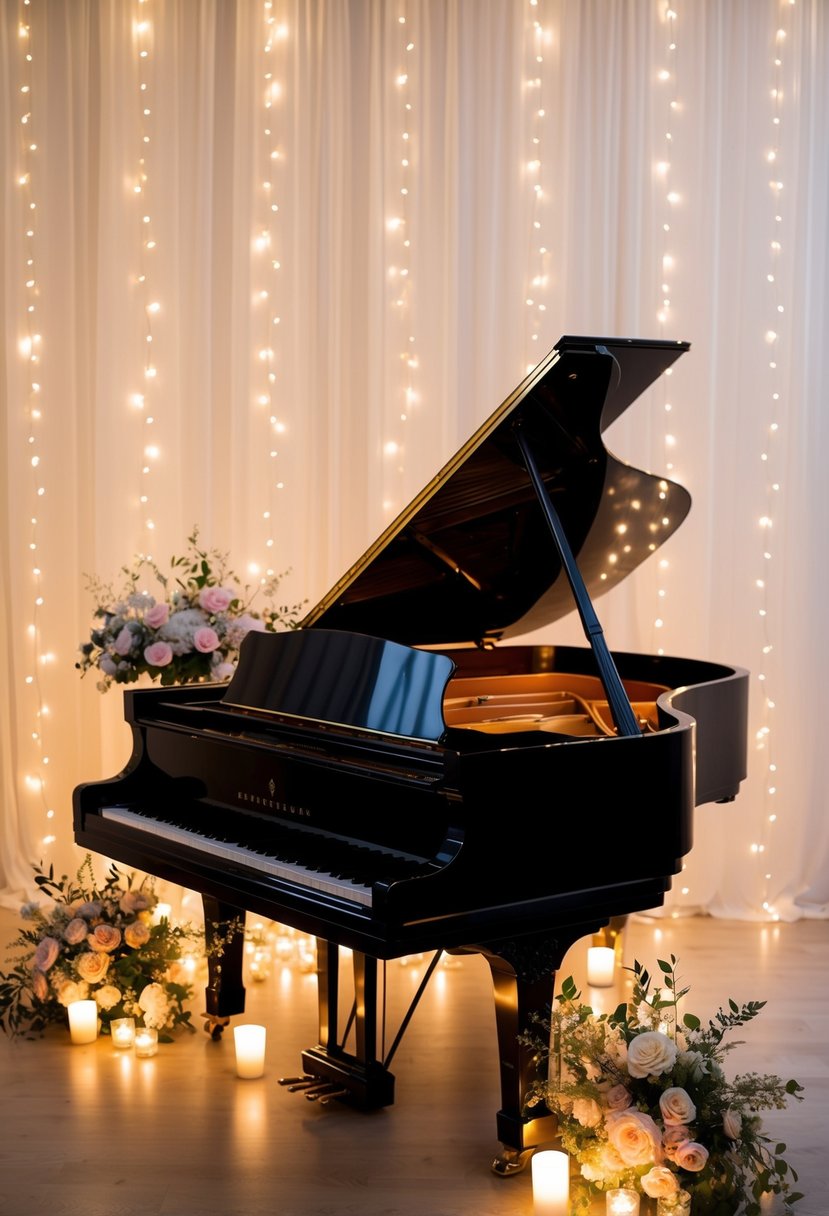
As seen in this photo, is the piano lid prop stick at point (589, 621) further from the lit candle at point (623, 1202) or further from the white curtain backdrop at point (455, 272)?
the white curtain backdrop at point (455, 272)

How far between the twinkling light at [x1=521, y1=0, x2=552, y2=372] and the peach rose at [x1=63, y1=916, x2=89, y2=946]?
277 centimetres

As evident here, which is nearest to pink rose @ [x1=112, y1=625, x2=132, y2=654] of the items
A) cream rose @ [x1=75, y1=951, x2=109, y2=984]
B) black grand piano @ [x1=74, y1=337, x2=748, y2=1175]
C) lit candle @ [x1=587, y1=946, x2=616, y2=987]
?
black grand piano @ [x1=74, y1=337, x2=748, y2=1175]

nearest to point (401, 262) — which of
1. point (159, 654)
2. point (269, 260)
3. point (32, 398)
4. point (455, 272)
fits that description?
point (455, 272)

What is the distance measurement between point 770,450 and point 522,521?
6.66 feet

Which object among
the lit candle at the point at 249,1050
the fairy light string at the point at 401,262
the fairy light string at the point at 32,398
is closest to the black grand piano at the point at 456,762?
the lit candle at the point at 249,1050

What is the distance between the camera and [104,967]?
12.9 feet

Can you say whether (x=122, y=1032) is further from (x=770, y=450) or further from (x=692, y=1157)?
(x=770, y=450)

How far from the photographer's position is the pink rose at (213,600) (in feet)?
13.8

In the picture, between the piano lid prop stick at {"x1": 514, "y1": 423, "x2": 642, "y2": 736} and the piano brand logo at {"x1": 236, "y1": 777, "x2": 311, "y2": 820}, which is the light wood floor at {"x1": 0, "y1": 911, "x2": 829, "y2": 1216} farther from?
the piano lid prop stick at {"x1": 514, "y1": 423, "x2": 642, "y2": 736}

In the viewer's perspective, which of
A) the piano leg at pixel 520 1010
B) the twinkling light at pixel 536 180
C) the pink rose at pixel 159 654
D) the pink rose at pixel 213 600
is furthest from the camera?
the twinkling light at pixel 536 180

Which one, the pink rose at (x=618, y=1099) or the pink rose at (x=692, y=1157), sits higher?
the pink rose at (x=618, y=1099)

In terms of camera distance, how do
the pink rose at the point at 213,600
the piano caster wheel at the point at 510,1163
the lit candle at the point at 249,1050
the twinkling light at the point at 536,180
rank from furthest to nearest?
the twinkling light at the point at 536,180, the pink rose at the point at 213,600, the lit candle at the point at 249,1050, the piano caster wheel at the point at 510,1163

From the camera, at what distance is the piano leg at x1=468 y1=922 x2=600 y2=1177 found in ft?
9.57

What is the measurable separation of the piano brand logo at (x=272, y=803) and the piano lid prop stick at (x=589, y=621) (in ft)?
2.43
